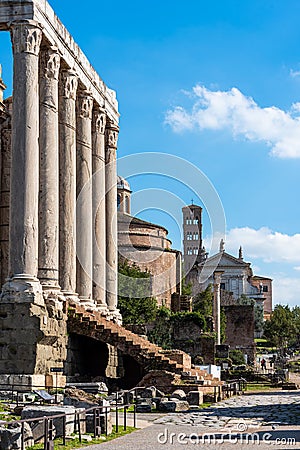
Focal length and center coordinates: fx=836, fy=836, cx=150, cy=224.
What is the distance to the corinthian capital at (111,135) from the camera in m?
39.8

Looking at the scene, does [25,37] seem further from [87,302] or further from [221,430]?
[221,430]

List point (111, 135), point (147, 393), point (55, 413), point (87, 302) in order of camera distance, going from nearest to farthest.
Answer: point (55, 413) → point (147, 393) → point (87, 302) → point (111, 135)

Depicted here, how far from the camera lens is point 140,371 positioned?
109 feet

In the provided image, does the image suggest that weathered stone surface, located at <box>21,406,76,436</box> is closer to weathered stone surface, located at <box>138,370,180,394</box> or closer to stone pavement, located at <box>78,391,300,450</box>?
stone pavement, located at <box>78,391,300,450</box>

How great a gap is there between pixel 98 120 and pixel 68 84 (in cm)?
532

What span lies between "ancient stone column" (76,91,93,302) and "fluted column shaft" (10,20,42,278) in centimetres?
660

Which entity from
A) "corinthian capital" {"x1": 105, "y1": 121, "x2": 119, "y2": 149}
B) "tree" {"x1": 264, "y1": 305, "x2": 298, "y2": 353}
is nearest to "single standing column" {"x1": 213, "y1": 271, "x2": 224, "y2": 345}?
"corinthian capital" {"x1": 105, "y1": 121, "x2": 119, "y2": 149}

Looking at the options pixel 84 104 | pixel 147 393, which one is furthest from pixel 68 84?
pixel 147 393

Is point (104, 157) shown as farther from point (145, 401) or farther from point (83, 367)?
point (145, 401)

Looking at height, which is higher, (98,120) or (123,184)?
(123,184)

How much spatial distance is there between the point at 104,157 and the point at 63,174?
311 inches

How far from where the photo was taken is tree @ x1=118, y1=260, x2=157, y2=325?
66.4m

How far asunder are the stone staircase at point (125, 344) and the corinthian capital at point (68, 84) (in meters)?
8.08

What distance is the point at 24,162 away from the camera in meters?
26.6
